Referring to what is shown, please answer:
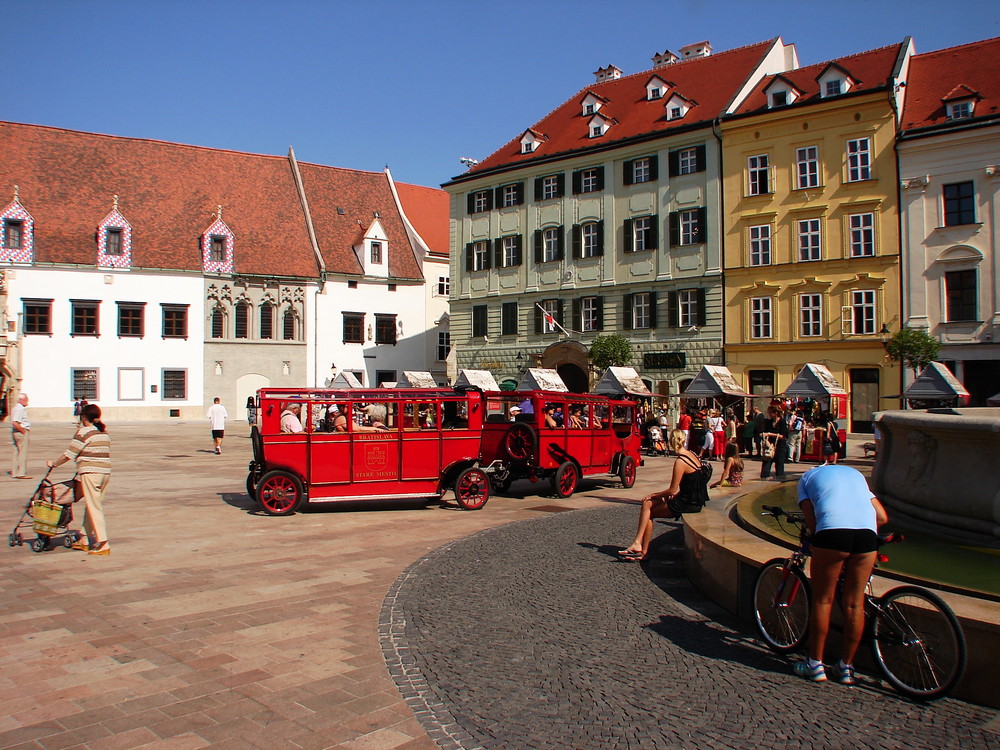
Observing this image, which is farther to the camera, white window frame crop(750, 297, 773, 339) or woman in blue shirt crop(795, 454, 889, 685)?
white window frame crop(750, 297, 773, 339)

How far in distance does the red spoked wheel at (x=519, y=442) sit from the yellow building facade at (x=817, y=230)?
21298 mm

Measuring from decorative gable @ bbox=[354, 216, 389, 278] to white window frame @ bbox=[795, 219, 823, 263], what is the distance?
2800cm

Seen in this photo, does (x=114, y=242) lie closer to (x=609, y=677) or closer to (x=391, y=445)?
(x=391, y=445)

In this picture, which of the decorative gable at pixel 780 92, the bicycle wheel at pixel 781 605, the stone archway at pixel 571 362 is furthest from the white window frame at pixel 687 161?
the bicycle wheel at pixel 781 605

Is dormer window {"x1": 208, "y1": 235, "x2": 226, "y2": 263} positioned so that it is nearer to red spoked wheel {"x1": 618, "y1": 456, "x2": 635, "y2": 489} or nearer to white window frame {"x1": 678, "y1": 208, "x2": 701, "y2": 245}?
white window frame {"x1": 678, "y1": 208, "x2": 701, "y2": 245}

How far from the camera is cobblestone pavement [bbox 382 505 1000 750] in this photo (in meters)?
4.92

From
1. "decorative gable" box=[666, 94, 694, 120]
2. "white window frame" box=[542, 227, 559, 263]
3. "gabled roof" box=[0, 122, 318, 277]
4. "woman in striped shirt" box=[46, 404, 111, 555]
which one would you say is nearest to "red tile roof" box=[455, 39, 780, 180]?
"decorative gable" box=[666, 94, 694, 120]

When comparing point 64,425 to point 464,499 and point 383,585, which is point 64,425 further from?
point 383,585

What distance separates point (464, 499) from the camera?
14.5m

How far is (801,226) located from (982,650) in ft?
105

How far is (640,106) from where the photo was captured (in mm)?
41594

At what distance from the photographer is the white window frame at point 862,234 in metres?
33.2

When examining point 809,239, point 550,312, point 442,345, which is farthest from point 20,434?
point 442,345

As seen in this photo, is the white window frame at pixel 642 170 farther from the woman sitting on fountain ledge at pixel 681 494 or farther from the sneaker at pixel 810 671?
the sneaker at pixel 810 671
